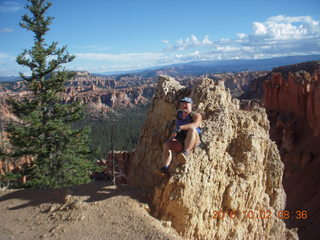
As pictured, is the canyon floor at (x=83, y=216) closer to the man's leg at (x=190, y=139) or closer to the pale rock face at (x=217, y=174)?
the pale rock face at (x=217, y=174)

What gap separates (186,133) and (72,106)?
33.7 ft

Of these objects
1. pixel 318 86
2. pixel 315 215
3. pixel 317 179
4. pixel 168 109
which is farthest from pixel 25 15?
pixel 318 86

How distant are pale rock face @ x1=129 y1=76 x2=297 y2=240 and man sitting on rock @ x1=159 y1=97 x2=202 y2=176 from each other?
30cm

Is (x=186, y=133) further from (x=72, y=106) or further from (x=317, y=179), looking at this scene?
(x=317, y=179)

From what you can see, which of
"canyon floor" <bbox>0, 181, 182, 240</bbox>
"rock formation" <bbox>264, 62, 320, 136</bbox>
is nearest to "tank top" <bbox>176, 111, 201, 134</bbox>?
"canyon floor" <bbox>0, 181, 182, 240</bbox>

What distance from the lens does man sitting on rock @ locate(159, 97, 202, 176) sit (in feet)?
18.3

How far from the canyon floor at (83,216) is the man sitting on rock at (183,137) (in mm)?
1290

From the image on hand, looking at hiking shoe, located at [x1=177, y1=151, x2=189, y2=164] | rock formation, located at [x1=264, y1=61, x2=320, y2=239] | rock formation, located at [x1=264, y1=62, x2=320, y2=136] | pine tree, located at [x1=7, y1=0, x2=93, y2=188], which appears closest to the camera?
hiking shoe, located at [x1=177, y1=151, x2=189, y2=164]

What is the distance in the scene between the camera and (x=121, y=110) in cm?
11800

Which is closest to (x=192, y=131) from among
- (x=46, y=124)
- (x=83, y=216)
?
(x=83, y=216)

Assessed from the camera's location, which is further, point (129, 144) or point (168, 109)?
point (129, 144)

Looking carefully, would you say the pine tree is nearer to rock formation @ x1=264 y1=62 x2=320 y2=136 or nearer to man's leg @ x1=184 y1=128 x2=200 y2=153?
man's leg @ x1=184 y1=128 x2=200 y2=153

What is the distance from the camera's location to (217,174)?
21.0 feet

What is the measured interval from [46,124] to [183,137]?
9912 millimetres
